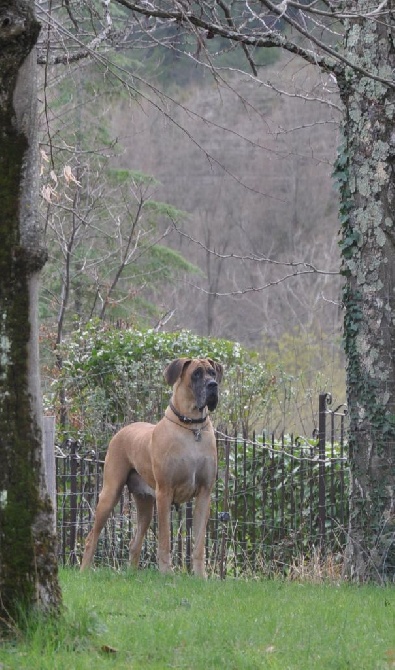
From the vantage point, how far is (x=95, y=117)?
22.6 meters

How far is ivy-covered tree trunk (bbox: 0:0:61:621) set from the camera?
5152 mm

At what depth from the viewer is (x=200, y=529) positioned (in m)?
9.61

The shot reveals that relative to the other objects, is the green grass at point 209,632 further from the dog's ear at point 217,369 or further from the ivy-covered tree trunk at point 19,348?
the dog's ear at point 217,369

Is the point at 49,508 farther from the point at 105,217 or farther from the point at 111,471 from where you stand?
the point at 105,217

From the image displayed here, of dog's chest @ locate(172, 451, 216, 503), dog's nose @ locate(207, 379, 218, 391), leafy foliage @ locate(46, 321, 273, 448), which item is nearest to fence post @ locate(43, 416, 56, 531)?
dog's chest @ locate(172, 451, 216, 503)

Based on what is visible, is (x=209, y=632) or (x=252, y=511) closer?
(x=209, y=632)

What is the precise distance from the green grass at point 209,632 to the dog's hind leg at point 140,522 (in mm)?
2903

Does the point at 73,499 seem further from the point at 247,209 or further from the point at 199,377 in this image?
the point at 247,209

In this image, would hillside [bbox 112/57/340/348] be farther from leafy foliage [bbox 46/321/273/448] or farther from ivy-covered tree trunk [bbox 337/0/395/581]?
ivy-covered tree trunk [bbox 337/0/395/581]

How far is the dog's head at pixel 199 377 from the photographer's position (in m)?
9.62

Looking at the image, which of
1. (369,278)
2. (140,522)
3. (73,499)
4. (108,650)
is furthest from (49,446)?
(108,650)

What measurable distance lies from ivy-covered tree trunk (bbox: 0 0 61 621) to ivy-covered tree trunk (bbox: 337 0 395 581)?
4356 mm

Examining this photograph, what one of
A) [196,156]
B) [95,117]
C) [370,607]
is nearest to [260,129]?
[196,156]

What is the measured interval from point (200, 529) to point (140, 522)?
1.14 metres
